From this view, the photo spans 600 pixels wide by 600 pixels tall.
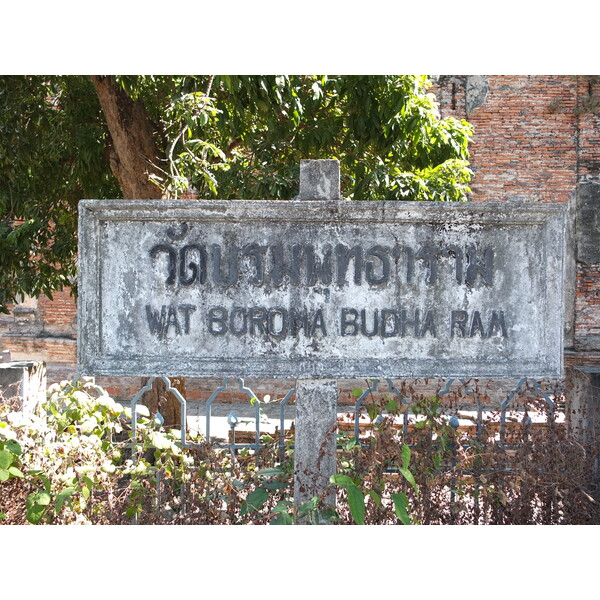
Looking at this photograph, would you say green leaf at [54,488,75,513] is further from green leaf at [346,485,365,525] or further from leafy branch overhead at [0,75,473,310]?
leafy branch overhead at [0,75,473,310]

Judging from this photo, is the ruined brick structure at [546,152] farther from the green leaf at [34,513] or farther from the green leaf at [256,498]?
the green leaf at [34,513]

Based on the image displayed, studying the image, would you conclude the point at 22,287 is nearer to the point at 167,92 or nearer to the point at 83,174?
the point at 83,174

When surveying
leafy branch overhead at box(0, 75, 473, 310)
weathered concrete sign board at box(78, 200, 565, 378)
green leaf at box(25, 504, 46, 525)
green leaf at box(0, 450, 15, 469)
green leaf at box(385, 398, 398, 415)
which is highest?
leafy branch overhead at box(0, 75, 473, 310)

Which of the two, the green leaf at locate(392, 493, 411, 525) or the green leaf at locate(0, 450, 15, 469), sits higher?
the green leaf at locate(0, 450, 15, 469)

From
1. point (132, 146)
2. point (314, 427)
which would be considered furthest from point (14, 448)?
point (132, 146)

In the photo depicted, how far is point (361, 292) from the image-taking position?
253 cm

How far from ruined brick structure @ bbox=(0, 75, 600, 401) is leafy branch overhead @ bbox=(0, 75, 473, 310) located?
4.28 meters

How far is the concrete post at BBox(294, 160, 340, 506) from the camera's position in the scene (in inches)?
102

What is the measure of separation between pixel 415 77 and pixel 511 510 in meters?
3.13

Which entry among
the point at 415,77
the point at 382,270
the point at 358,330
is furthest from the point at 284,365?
the point at 415,77

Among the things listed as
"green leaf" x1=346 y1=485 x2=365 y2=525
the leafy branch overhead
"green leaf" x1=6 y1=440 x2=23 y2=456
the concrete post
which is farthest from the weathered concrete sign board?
the leafy branch overhead

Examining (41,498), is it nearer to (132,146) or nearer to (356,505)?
(356,505)

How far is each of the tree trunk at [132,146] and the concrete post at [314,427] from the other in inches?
108

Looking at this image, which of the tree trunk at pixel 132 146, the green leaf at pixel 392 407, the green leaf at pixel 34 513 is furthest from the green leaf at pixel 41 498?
the tree trunk at pixel 132 146
